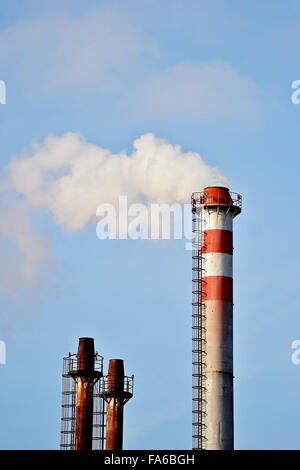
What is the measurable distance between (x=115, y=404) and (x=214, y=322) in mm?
7658

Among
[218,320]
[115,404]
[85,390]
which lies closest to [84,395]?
[85,390]

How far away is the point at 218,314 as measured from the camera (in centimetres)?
6300

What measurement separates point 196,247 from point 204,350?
6174mm

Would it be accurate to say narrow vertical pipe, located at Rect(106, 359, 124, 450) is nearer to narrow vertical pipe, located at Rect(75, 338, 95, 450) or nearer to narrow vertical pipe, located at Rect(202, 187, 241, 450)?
narrow vertical pipe, located at Rect(75, 338, 95, 450)

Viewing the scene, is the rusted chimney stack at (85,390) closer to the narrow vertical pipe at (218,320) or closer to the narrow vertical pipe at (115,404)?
the narrow vertical pipe at (115,404)

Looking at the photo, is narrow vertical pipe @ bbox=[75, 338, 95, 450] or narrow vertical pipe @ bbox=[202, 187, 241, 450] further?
narrow vertical pipe @ bbox=[202, 187, 241, 450]

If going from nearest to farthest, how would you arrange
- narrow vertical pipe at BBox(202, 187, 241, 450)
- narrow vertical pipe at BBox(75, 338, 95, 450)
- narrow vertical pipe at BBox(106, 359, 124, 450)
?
narrow vertical pipe at BBox(75, 338, 95, 450)
narrow vertical pipe at BBox(106, 359, 124, 450)
narrow vertical pipe at BBox(202, 187, 241, 450)

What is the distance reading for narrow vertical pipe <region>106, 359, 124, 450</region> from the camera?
195ft

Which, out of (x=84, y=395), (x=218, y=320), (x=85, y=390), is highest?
(x=218, y=320)

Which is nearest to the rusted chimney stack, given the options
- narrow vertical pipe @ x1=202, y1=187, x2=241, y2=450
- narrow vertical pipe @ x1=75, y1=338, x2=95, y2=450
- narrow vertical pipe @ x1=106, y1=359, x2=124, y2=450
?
narrow vertical pipe @ x1=75, y1=338, x2=95, y2=450

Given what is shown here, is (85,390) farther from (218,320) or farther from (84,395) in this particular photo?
(218,320)

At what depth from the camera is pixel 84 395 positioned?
56125 millimetres
